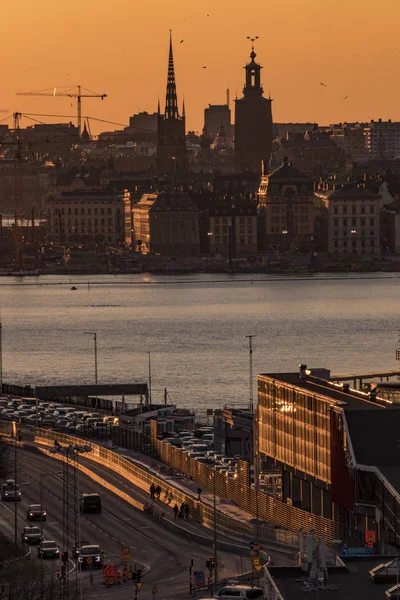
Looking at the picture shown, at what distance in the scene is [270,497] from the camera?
16031 millimetres

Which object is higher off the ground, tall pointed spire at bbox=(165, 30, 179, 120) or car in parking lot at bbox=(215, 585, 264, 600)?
tall pointed spire at bbox=(165, 30, 179, 120)

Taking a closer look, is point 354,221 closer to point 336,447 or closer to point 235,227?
point 235,227

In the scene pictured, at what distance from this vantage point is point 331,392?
55.6 ft

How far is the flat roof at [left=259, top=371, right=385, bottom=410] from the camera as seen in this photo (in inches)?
626

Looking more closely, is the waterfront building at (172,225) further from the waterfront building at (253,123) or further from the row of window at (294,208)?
the waterfront building at (253,123)

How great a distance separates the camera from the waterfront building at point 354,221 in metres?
76.7

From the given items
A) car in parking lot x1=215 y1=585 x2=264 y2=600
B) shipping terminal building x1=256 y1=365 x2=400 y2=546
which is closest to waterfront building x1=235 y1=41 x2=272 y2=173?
shipping terminal building x1=256 y1=365 x2=400 y2=546

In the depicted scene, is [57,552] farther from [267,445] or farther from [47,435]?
[47,435]

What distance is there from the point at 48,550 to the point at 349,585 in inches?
207

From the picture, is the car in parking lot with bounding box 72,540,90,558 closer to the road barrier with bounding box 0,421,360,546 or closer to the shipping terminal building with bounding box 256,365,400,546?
the road barrier with bounding box 0,421,360,546

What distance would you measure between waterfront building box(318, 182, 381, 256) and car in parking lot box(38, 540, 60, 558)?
202 feet

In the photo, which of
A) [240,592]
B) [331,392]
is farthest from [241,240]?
[240,592]

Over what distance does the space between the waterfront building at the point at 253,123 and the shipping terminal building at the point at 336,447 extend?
273 feet

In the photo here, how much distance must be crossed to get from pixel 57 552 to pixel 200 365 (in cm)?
2187
